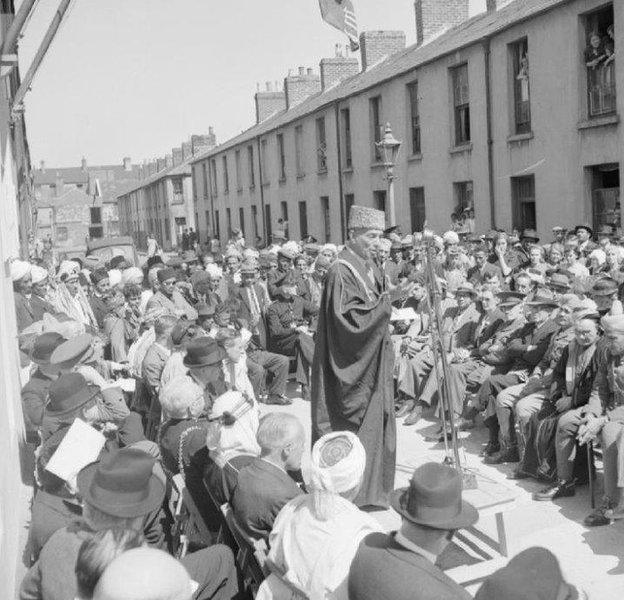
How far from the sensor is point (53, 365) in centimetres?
611

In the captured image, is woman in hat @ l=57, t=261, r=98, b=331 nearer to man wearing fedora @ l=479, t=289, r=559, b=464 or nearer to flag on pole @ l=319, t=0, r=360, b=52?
man wearing fedora @ l=479, t=289, r=559, b=464

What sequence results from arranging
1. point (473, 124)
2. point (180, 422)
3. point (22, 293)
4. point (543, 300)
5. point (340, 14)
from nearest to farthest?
point (180, 422)
point (543, 300)
point (22, 293)
point (340, 14)
point (473, 124)

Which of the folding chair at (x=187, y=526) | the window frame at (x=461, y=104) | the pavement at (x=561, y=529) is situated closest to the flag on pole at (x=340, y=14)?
the window frame at (x=461, y=104)

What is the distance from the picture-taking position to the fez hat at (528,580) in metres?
2.36

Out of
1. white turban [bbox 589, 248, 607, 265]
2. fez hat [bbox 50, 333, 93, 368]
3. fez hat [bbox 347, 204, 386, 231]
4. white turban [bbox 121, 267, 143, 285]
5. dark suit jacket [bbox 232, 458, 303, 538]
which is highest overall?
fez hat [bbox 347, 204, 386, 231]

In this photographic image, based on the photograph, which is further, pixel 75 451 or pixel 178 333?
pixel 178 333

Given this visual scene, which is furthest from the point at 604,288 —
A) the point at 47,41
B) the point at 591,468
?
the point at 47,41

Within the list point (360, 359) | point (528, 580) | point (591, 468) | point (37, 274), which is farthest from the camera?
point (37, 274)

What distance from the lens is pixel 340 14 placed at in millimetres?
13117

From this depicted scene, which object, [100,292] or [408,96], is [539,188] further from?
[100,292]

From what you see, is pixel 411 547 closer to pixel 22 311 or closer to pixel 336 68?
pixel 22 311

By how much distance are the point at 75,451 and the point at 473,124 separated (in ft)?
55.6

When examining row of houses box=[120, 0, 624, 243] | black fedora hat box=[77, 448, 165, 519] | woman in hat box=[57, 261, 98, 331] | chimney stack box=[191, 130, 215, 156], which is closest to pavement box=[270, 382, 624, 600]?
black fedora hat box=[77, 448, 165, 519]

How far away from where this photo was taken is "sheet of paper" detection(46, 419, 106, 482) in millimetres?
4133
